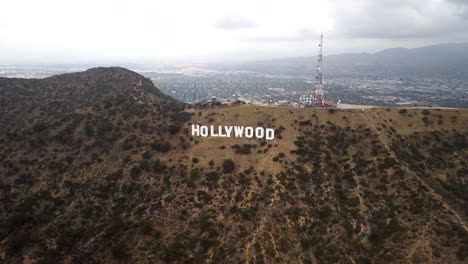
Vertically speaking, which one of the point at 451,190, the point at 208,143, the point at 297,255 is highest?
the point at 208,143

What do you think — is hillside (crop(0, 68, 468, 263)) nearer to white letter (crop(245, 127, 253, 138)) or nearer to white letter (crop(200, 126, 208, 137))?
white letter (crop(245, 127, 253, 138))

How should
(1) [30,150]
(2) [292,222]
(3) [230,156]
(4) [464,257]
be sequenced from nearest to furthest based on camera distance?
(4) [464,257]
(2) [292,222]
(3) [230,156]
(1) [30,150]

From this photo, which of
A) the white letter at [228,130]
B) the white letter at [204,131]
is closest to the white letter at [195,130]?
the white letter at [204,131]

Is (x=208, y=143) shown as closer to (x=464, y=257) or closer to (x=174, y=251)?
(x=174, y=251)

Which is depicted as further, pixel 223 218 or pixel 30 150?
pixel 30 150

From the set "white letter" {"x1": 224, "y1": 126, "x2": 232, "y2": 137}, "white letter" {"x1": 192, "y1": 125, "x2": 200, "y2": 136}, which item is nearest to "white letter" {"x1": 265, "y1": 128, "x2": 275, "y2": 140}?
"white letter" {"x1": 224, "y1": 126, "x2": 232, "y2": 137}

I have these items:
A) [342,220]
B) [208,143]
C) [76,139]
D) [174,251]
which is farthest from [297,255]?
[76,139]

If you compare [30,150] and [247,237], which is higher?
[30,150]
